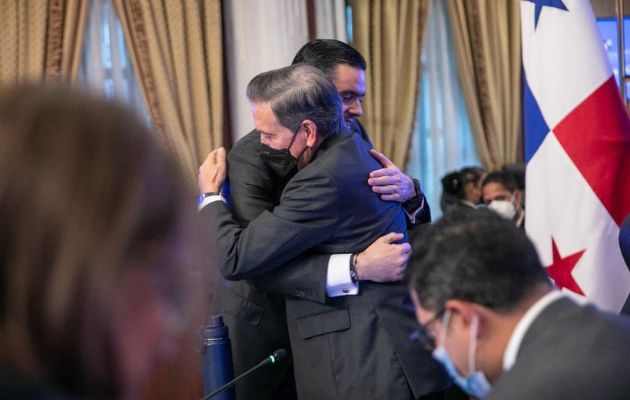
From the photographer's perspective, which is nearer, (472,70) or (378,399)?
(378,399)

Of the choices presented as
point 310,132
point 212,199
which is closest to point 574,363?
point 310,132

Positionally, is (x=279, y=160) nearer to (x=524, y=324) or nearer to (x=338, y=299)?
(x=338, y=299)

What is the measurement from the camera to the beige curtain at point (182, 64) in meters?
4.83

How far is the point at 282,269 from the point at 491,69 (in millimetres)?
3784

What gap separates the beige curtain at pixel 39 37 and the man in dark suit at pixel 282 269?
2569mm

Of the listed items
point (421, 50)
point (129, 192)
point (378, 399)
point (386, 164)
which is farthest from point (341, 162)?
point (421, 50)

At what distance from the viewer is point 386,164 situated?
232 centimetres

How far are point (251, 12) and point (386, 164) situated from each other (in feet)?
9.28

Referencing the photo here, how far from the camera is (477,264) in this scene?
4.61 ft

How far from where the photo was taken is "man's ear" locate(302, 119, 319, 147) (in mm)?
2211

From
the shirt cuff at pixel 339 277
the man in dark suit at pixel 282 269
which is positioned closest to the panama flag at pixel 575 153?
the man in dark suit at pixel 282 269

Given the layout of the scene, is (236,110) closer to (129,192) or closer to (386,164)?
(386,164)

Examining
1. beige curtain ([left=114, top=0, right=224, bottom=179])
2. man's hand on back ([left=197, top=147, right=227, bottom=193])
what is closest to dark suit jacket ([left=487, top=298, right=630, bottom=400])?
man's hand on back ([left=197, top=147, right=227, bottom=193])

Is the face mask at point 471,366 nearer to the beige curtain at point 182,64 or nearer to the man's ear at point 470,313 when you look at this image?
the man's ear at point 470,313
